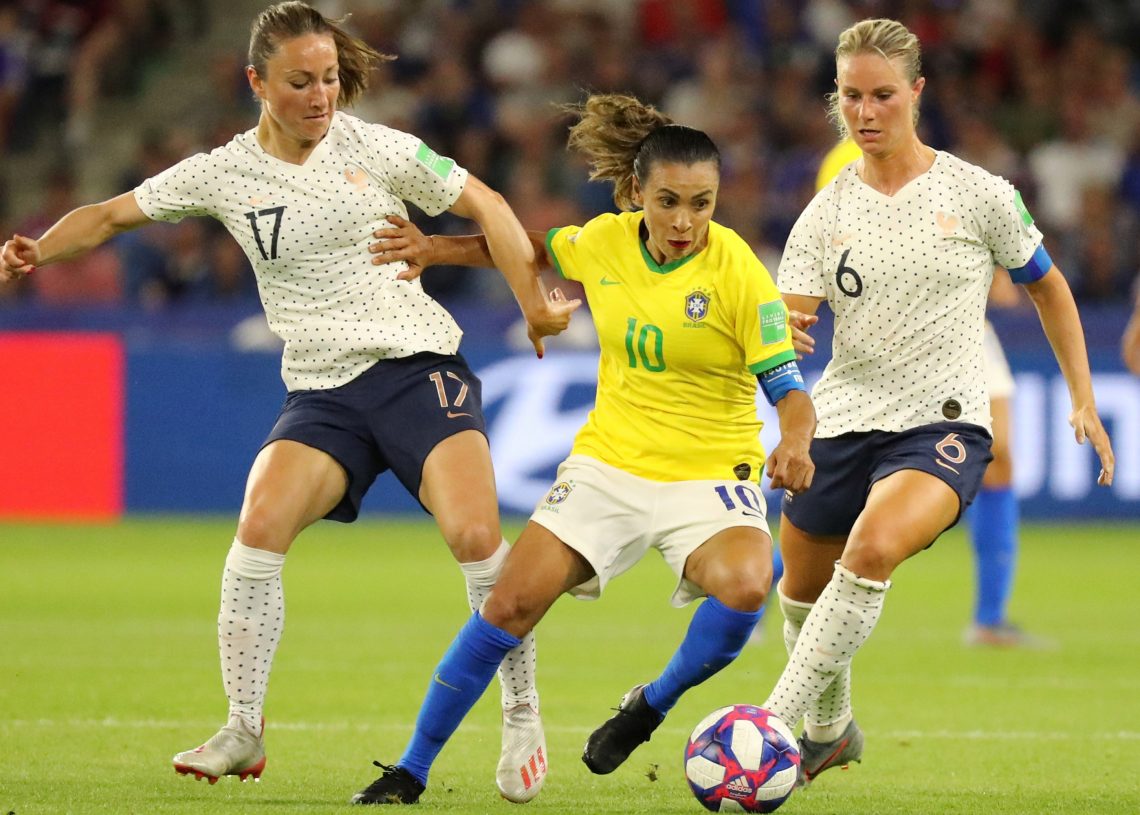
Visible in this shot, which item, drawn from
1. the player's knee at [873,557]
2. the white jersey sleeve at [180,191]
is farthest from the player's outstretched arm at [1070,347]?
the white jersey sleeve at [180,191]

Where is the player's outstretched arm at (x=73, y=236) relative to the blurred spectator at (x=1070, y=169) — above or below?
below

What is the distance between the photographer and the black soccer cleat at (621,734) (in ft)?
17.8

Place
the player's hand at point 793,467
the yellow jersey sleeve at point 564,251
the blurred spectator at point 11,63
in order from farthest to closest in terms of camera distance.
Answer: the blurred spectator at point 11,63 → the yellow jersey sleeve at point 564,251 → the player's hand at point 793,467

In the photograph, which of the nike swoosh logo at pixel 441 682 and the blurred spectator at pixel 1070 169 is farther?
the blurred spectator at pixel 1070 169

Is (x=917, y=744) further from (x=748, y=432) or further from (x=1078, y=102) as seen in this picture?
(x=1078, y=102)

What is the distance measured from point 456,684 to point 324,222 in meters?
1.44

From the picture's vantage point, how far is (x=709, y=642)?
5293 millimetres

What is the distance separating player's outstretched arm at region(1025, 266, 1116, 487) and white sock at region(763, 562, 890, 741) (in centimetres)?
86

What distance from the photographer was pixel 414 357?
572 centimetres

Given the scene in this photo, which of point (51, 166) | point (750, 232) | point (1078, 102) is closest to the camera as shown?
point (750, 232)

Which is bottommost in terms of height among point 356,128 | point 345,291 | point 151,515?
point 151,515

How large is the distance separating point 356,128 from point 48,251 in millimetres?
998

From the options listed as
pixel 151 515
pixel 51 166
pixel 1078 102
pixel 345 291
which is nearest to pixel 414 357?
pixel 345 291

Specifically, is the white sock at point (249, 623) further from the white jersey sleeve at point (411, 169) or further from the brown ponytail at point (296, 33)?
the brown ponytail at point (296, 33)
